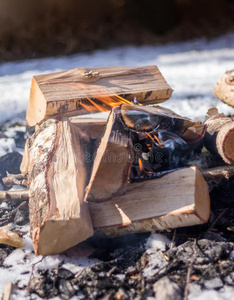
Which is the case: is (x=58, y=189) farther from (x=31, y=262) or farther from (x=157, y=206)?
(x=157, y=206)

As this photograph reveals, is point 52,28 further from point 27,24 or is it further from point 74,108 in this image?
point 74,108

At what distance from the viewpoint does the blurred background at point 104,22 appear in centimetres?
653

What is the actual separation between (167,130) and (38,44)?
4.68 metres

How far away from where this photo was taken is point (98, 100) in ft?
9.02

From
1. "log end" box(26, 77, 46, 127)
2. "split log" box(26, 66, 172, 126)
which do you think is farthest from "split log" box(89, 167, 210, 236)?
"log end" box(26, 77, 46, 127)

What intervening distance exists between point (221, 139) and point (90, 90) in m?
1.08

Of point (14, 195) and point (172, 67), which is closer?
point (14, 195)

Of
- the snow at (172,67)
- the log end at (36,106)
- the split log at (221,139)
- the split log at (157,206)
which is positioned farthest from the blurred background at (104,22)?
the split log at (157,206)

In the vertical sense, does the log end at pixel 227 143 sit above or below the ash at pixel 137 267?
above

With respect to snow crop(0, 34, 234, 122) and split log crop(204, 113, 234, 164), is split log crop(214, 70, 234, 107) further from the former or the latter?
split log crop(204, 113, 234, 164)

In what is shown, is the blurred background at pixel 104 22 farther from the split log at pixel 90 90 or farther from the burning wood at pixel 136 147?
the burning wood at pixel 136 147

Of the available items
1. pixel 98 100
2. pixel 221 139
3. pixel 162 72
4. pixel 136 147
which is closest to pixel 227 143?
pixel 221 139

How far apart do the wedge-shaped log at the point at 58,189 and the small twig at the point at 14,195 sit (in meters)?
0.24

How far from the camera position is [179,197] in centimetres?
220
